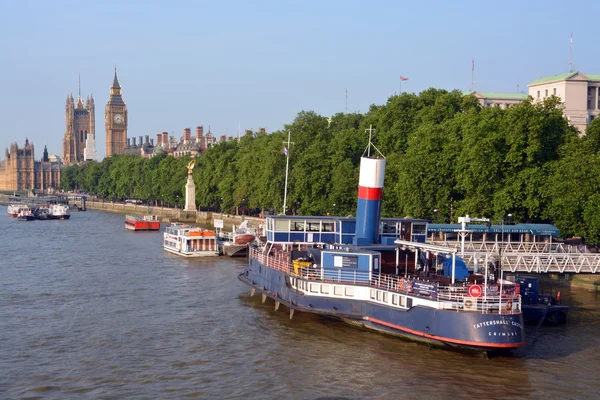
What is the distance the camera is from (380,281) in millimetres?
37750

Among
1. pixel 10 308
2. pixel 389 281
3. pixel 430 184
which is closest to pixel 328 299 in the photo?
pixel 389 281

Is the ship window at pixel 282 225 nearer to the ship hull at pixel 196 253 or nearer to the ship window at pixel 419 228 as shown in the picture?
the ship window at pixel 419 228

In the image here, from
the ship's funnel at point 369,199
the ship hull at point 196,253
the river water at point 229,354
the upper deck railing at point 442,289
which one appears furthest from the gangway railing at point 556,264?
the ship hull at point 196,253

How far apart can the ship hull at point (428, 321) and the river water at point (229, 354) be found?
81cm

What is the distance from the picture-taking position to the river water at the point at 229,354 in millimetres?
30688

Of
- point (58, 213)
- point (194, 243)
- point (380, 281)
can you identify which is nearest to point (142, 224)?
point (194, 243)

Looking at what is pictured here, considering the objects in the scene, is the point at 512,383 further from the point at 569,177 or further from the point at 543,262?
the point at 569,177

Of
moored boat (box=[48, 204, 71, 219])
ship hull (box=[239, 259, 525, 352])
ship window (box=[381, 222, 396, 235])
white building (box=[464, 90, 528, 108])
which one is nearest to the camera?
ship hull (box=[239, 259, 525, 352])

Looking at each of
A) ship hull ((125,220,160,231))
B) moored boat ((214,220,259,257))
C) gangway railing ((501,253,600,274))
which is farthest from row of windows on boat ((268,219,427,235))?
ship hull ((125,220,160,231))

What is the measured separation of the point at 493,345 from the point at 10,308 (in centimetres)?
2810

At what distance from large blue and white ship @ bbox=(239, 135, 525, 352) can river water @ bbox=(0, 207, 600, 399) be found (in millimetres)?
1263

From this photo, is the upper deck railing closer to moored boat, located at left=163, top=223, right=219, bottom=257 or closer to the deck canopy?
the deck canopy

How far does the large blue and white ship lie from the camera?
33.2m

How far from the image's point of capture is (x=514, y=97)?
128m
